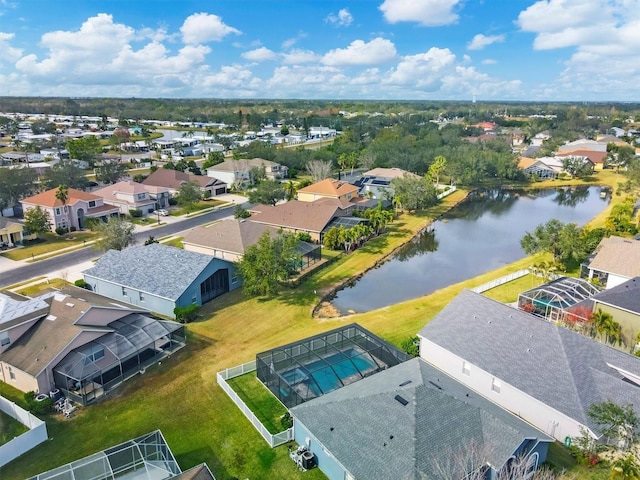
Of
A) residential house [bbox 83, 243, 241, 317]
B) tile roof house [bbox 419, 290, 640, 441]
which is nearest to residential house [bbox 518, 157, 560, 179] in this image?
residential house [bbox 83, 243, 241, 317]

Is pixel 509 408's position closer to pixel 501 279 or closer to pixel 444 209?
pixel 501 279

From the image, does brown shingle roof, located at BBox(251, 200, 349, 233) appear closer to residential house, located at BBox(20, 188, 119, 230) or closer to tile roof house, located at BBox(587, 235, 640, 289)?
residential house, located at BBox(20, 188, 119, 230)

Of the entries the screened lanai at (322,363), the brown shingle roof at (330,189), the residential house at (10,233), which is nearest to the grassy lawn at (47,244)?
the residential house at (10,233)

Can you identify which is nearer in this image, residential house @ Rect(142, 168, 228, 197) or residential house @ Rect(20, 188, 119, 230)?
residential house @ Rect(20, 188, 119, 230)

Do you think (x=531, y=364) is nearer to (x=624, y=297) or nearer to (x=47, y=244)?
(x=624, y=297)

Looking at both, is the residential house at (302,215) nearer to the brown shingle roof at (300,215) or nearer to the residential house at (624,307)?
the brown shingle roof at (300,215)

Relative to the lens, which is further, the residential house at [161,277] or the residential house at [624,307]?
the residential house at [161,277]

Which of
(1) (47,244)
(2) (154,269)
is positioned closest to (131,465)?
(2) (154,269)

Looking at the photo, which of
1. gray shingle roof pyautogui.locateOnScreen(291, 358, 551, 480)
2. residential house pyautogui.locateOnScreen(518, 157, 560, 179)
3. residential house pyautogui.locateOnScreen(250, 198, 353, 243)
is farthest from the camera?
residential house pyautogui.locateOnScreen(518, 157, 560, 179)
